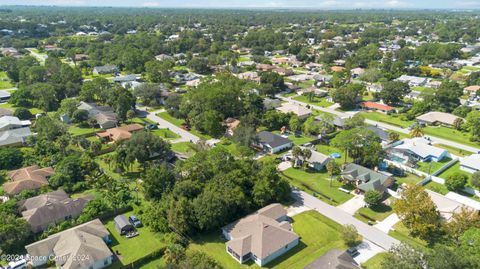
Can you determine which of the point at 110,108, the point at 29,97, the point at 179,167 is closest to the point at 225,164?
the point at 179,167

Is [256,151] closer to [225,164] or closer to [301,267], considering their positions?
[225,164]

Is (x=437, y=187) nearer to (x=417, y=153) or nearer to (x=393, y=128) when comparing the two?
(x=417, y=153)

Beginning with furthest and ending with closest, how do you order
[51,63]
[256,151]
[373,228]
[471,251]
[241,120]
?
[51,63] < [241,120] < [256,151] < [373,228] < [471,251]

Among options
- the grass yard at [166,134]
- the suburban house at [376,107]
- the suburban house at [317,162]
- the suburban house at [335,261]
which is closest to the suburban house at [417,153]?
the suburban house at [317,162]

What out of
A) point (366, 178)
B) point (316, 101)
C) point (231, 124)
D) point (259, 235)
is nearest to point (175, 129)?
point (231, 124)

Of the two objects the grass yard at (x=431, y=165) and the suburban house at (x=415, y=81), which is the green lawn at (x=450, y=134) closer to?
the grass yard at (x=431, y=165)

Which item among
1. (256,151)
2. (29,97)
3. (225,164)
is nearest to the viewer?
(225,164)

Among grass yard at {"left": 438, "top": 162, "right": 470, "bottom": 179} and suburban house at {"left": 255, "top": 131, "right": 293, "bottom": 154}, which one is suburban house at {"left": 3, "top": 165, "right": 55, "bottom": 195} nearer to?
suburban house at {"left": 255, "top": 131, "right": 293, "bottom": 154}

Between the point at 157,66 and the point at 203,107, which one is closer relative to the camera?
the point at 203,107
